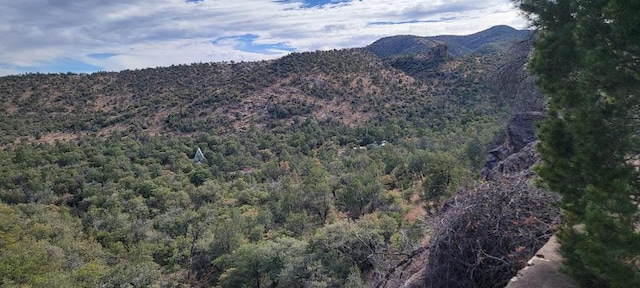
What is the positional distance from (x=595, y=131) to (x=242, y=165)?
123 ft

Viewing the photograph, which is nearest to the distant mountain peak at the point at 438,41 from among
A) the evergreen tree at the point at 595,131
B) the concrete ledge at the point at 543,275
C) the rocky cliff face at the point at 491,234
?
the rocky cliff face at the point at 491,234

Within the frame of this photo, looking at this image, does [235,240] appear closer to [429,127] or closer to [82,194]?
[82,194]

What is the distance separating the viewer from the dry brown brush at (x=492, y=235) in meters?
5.45

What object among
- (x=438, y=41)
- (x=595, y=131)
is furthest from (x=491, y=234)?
(x=438, y=41)

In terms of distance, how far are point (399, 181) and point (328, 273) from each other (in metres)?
→ 16.8

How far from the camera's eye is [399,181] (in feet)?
98.3

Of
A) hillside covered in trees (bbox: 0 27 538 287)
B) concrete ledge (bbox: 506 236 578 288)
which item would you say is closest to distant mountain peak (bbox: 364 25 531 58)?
hillside covered in trees (bbox: 0 27 538 287)

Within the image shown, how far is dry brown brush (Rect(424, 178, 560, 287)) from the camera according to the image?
5449 mm

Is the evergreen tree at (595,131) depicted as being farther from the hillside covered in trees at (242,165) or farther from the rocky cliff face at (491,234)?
the hillside covered in trees at (242,165)

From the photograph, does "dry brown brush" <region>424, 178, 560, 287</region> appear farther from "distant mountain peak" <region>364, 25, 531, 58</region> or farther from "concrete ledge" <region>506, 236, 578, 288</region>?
Answer: "distant mountain peak" <region>364, 25, 531, 58</region>

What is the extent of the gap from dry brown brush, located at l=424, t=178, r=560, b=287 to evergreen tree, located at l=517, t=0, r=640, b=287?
1177 mm

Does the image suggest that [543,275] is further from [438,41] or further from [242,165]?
[438,41]

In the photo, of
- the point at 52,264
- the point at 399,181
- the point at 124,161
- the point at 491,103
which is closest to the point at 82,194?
the point at 124,161

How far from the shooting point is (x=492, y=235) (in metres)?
5.58
